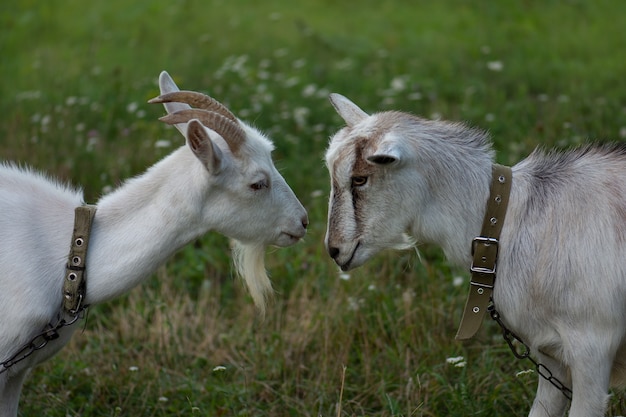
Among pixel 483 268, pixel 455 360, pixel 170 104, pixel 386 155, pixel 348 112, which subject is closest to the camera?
pixel 386 155

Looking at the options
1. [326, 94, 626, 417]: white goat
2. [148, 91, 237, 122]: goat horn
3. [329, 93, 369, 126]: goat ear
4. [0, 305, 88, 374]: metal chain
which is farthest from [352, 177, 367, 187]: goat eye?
[0, 305, 88, 374]: metal chain

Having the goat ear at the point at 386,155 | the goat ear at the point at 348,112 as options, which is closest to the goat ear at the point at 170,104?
the goat ear at the point at 348,112

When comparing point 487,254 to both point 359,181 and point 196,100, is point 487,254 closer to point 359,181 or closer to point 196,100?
point 359,181

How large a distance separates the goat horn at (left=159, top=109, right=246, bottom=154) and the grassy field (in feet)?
3.79

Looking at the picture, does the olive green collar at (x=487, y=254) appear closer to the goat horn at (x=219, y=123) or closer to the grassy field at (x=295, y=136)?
the grassy field at (x=295, y=136)

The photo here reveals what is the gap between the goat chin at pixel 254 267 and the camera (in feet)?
13.5

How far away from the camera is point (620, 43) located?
9.09 meters

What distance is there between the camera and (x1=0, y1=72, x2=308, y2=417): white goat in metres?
3.64

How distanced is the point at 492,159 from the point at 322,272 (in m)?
1.87

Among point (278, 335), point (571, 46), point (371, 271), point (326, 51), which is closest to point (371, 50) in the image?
point (326, 51)

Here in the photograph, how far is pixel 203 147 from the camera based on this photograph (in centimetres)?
367

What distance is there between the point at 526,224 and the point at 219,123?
1244 millimetres

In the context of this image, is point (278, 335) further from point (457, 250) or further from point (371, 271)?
point (457, 250)

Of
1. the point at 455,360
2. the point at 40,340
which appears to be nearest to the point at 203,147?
the point at 40,340
